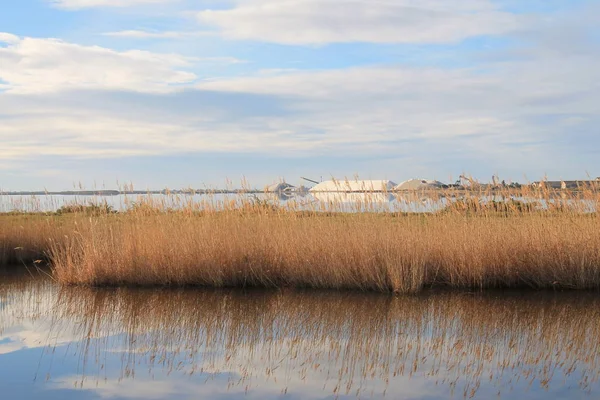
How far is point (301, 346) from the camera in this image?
18.7 feet

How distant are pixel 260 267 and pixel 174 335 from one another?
3.05 m

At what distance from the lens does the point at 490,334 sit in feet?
20.1

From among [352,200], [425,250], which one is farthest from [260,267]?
[425,250]

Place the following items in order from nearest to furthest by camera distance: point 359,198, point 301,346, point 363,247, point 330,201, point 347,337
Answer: point 301,346
point 347,337
point 363,247
point 359,198
point 330,201

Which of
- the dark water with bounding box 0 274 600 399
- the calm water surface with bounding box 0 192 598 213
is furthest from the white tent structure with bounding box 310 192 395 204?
the dark water with bounding box 0 274 600 399

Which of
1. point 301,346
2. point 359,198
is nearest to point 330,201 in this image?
point 359,198

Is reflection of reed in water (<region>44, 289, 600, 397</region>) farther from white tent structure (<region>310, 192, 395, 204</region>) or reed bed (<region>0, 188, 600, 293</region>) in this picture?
white tent structure (<region>310, 192, 395, 204</region>)

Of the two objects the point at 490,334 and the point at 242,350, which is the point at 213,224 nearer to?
the point at 242,350

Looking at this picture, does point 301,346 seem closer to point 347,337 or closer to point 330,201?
point 347,337

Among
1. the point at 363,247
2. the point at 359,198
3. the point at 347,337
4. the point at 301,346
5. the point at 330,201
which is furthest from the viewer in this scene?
the point at 330,201

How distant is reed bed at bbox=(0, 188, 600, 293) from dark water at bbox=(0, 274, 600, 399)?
0.51 meters

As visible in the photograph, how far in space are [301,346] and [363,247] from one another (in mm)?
3216

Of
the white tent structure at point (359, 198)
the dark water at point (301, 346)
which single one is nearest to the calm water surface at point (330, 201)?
the white tent structure at point (359, 198)

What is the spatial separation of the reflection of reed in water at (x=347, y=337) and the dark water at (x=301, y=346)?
0.6 inches
